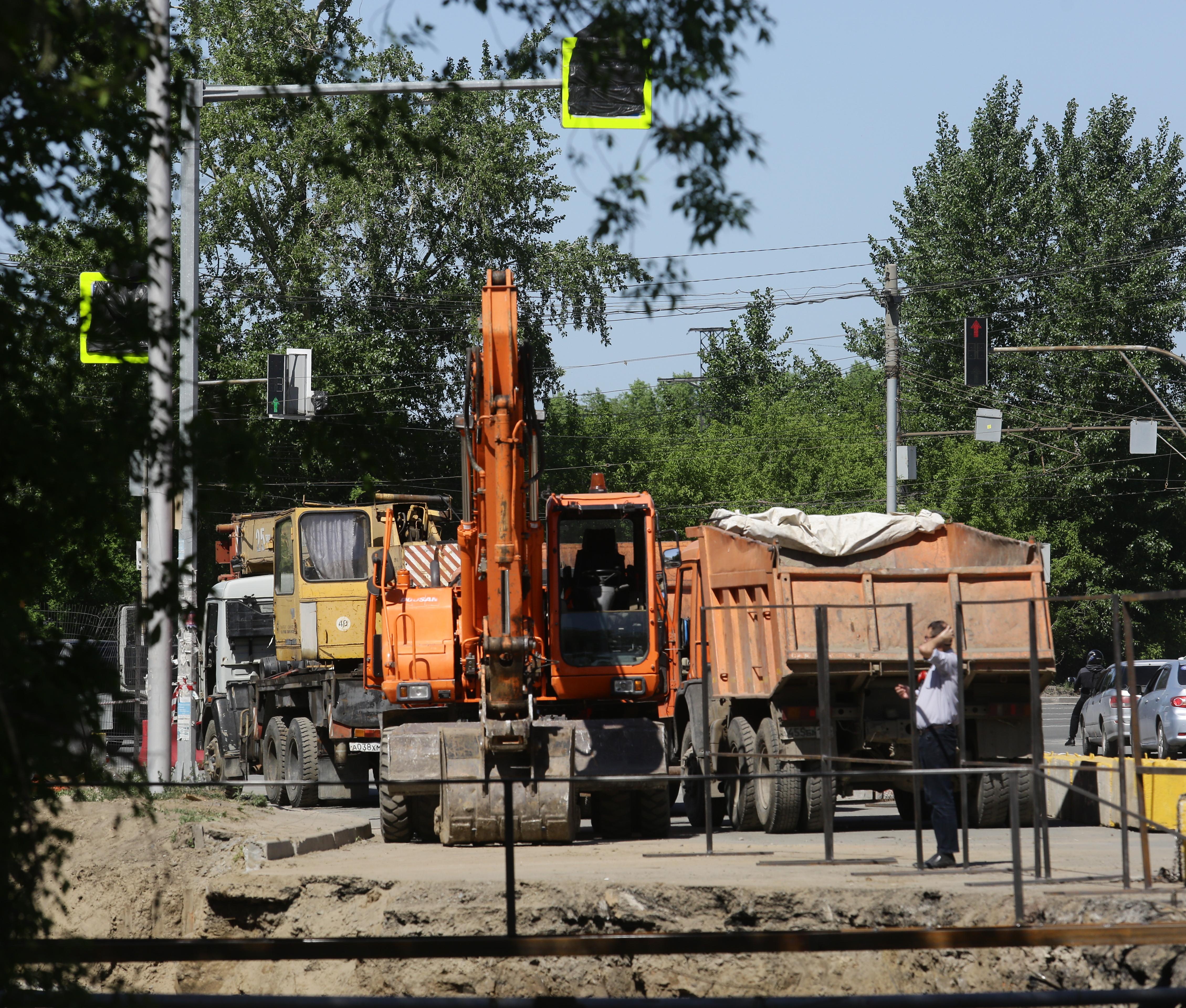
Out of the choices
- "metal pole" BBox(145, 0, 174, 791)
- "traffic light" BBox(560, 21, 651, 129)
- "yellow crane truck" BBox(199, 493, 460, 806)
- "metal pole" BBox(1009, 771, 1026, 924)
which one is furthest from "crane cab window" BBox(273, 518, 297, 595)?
"traffic light" BBox(560, 21, 651, 129)

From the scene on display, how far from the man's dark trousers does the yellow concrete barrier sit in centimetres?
84

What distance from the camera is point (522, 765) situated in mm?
13539

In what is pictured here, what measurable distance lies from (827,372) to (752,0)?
253 ft

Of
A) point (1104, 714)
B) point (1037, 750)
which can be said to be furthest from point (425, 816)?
point (1104, 714)

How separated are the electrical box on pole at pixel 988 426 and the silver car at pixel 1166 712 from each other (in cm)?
812

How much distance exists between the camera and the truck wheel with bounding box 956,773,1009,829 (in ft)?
48.2

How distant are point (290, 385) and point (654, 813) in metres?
9.32

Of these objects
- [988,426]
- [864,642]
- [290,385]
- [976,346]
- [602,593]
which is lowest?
[864,642]

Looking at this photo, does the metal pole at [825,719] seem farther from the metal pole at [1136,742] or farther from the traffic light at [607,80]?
the traffic light at [607,80]

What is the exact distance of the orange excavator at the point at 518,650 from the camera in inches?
527

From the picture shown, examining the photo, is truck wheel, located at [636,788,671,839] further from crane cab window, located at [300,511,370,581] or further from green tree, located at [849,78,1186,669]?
green tree, located at [849,78,1186,669]

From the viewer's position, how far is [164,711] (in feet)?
45.4

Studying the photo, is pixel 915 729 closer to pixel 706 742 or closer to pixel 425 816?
pixel 706 742

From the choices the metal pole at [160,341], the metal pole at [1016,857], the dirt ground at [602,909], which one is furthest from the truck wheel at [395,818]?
the metal pole at [160,341]
